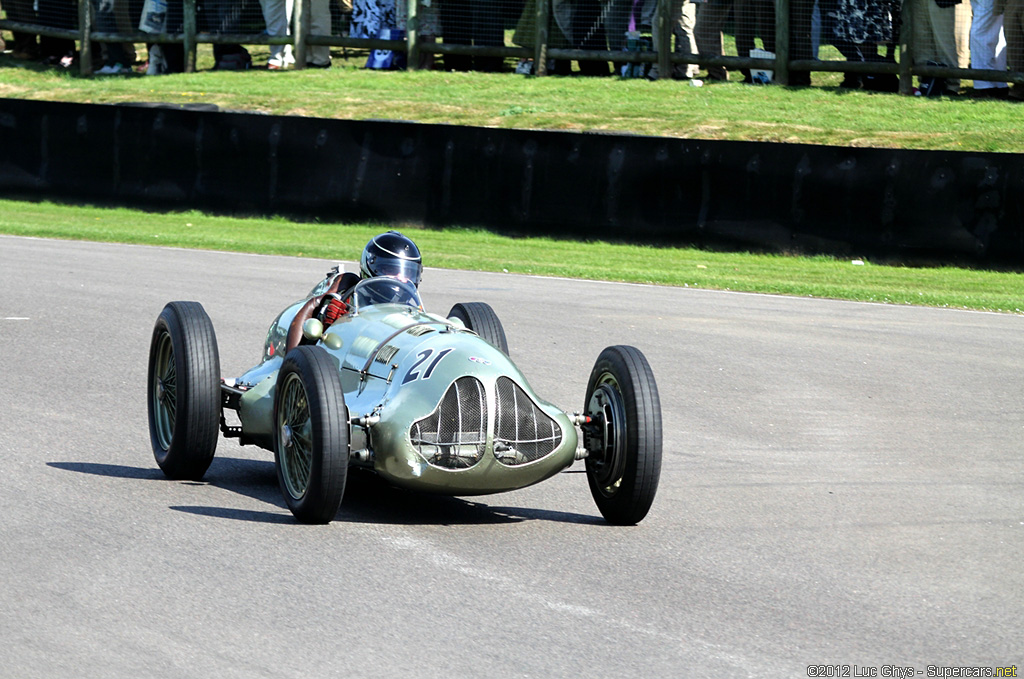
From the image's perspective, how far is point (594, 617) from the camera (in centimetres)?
525

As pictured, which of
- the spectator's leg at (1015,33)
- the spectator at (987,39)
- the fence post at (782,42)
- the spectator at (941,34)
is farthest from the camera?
the fence post at (782,42)

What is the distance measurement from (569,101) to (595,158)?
5570 mm

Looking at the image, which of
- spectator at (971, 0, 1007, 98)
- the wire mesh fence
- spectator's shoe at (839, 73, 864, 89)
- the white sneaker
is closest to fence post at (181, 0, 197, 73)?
the wire mesh fence

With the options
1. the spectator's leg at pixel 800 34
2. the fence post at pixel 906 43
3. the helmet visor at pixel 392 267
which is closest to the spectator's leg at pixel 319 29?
the spectator's leg at pixel 800 34

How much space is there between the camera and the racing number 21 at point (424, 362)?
20.9 feet

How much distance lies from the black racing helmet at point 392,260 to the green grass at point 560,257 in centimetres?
846

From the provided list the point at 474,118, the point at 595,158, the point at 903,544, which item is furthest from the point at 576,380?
the point at 474,118

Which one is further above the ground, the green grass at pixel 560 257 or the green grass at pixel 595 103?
the green grass at pixel 595 103

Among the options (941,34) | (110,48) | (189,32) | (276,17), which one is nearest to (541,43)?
(276,17)

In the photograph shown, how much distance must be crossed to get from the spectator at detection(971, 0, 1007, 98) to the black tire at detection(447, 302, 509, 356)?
1499 centimetres

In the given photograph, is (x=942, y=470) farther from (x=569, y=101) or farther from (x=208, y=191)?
(x=569, y=101)

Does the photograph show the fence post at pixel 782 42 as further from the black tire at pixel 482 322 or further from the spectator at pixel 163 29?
the black tire at pixel 482 322

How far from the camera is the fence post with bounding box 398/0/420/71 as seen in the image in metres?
25.1

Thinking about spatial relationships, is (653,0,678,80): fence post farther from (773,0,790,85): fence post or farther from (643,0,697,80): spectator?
(773,0,790,85): fence post
